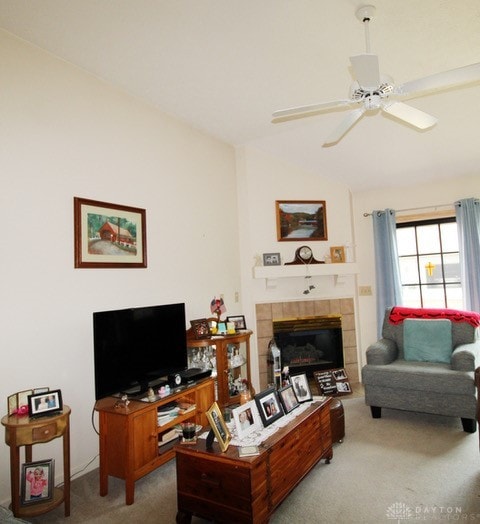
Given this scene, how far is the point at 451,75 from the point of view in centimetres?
195

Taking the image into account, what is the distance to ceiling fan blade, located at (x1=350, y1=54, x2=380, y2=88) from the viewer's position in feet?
6.15

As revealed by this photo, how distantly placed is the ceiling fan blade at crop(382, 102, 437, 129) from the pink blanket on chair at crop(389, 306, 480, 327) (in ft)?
7.03

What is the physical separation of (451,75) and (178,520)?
2788 millimetres

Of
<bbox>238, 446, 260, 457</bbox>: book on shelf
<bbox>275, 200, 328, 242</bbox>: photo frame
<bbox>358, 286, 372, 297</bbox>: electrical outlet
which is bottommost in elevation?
<bbox>238, 446, 260, 457</bbox>: book on shelf

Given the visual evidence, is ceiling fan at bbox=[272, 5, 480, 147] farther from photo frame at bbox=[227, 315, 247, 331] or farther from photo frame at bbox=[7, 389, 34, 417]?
photo frame at bbox=[7, 389, 34, 417]

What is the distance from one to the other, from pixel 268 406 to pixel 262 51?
2428mm

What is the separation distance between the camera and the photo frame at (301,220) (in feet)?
15.3

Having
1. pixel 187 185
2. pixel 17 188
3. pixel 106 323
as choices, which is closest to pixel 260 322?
pixel 187 185

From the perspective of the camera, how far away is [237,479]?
187cm

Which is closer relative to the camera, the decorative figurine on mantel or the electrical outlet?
the decorative figurine on mantel

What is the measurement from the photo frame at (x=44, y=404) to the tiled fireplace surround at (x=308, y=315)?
8.41 ft

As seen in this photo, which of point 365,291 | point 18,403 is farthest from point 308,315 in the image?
point 18,403

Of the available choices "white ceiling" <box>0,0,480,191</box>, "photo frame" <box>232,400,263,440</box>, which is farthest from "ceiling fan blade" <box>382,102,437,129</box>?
"photo frame" <box>232,400,263,440</box>

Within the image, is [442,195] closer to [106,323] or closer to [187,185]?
Answer: [187,185]
